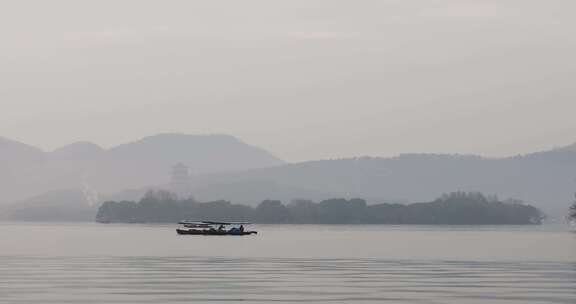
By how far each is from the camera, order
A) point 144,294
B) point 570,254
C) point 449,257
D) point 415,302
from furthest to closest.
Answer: point 570,254
point 449,257
point 144,294
point 415,302

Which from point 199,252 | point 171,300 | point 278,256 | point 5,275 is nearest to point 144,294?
point 171,300

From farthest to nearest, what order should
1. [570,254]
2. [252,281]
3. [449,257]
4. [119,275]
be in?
[570,254]
[449,257]
[119,275]
[252,281]

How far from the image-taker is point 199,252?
156875 mm

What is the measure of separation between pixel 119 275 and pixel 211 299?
24.9 meters

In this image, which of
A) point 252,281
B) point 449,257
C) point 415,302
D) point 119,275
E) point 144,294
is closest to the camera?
point 415,302

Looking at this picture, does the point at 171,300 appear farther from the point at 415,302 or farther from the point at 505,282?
the point at 505,282

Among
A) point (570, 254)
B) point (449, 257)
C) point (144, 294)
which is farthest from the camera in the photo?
point (570, 254)

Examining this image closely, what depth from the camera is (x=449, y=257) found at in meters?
144

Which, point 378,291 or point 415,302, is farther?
point 378,291

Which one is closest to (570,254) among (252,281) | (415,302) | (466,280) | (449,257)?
(449,257)

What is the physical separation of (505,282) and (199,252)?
66.5 m

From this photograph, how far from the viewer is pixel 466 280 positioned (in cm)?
9812

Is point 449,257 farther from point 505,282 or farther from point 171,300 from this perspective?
point 171,300

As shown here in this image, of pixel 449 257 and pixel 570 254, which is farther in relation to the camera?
pixel 570 254
